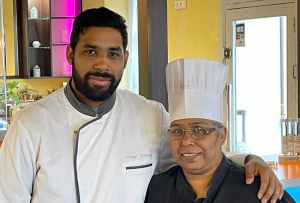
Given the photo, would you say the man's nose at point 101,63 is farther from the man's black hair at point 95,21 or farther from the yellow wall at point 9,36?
the yellow wall at point 9,36

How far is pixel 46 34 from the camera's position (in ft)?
16.9

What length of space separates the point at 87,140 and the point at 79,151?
0.05 meters

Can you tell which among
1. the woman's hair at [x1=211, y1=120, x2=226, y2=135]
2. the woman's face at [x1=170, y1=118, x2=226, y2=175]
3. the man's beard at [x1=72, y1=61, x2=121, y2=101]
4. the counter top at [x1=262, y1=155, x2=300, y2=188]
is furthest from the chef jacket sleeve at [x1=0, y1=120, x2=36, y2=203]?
the counter top at [x1=262, y1=155, x2=300, y2=188]

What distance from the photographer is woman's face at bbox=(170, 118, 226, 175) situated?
1.36m

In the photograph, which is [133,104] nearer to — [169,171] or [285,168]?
[169,171]

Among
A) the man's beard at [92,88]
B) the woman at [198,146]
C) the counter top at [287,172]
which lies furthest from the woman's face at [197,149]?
the counter top at [287,172]

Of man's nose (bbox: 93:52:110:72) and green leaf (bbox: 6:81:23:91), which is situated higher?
man's nose (bbox: 93:52:110:72)

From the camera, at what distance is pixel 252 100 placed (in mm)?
4121

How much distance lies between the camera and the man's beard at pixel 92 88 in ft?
4.56

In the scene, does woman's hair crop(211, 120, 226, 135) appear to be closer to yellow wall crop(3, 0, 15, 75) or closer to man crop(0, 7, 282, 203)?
man crop(0, 7, 282, 203)

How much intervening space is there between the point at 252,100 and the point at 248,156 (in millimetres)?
2698

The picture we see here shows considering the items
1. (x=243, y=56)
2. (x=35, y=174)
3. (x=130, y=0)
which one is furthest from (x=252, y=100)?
A: (x=35, y=174)

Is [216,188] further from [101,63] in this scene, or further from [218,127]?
[101,63]

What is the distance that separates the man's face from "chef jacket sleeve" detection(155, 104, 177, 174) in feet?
0.99
